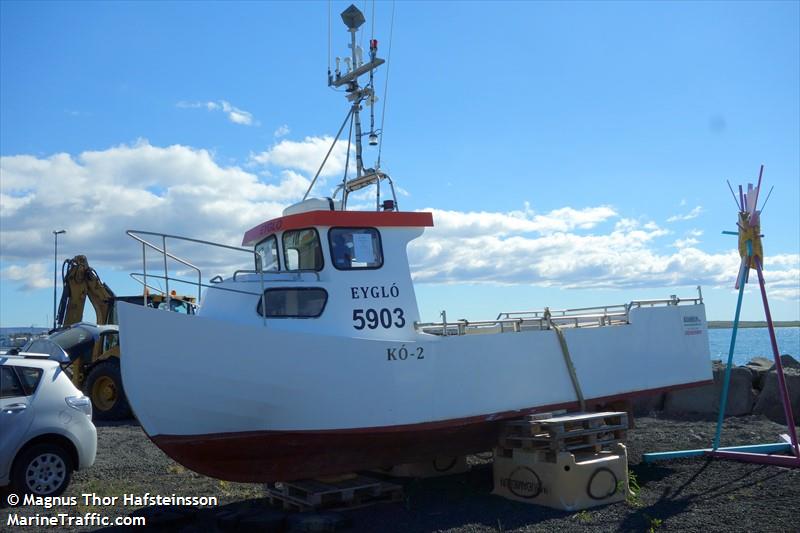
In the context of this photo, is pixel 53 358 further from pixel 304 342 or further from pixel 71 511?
pixel 304 342

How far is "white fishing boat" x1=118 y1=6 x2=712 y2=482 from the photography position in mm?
7465

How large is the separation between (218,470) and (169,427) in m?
0.80

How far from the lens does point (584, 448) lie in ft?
29.8

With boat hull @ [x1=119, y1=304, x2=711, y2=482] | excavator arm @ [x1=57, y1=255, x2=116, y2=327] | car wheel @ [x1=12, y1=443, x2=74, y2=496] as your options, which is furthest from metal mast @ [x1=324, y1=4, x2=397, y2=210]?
excavator arm @ [x1=57, y1=255, x2=116, y2=327]

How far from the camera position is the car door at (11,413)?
316 inches

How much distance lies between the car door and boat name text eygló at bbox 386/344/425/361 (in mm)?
4163

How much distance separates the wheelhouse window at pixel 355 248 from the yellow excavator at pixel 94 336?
21.0ft

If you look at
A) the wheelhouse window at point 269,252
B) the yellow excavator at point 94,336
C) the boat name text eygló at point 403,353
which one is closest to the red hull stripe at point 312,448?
the boat name text eygló at point 403,353

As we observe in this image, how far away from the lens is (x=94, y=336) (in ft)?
56.1

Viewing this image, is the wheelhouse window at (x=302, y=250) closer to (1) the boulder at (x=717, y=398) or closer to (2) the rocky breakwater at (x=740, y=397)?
(2) the rocky breakwater at (x=740, y=397)

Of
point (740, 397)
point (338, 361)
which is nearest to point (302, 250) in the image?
point (338, 361)

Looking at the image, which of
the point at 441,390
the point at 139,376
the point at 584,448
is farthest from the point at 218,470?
the point at 584,448

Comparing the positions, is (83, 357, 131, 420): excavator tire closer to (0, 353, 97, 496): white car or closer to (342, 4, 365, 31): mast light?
(0, 353, 97, 496): white car

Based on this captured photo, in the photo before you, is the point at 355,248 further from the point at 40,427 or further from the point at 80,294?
the point at 80,294
